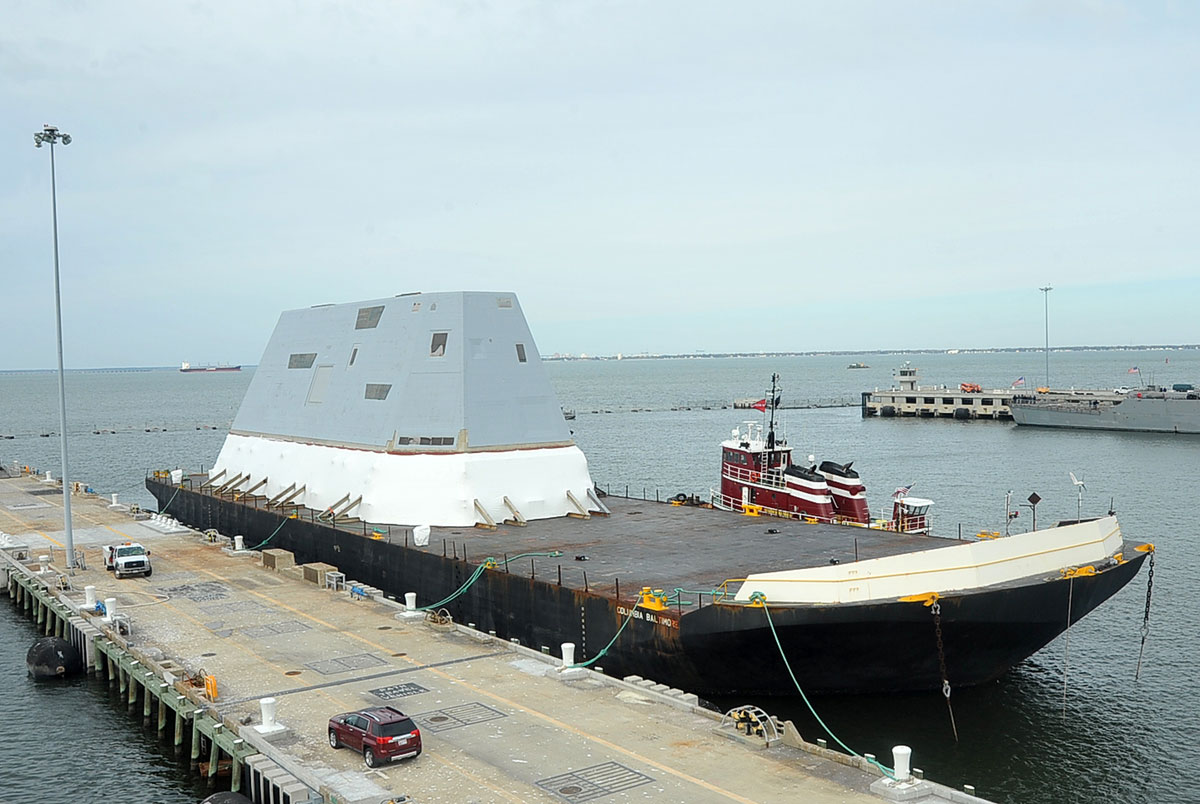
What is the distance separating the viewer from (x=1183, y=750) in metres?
25.7

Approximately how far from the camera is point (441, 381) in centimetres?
4228

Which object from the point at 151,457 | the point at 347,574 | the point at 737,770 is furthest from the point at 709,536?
the point at 151,457

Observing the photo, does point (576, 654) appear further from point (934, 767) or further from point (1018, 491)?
point (1018, 491)

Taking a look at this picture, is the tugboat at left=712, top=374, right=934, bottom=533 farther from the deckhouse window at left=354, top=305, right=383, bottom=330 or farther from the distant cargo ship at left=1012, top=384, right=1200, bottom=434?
the distant cargo ship at left=1012, top=384, right=1200, bottom=434

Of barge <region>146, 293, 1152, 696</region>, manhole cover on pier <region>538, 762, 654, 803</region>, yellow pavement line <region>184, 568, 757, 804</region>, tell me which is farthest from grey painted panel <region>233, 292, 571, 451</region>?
manhole cover on pier <region>538, 762, 654, 803</region>

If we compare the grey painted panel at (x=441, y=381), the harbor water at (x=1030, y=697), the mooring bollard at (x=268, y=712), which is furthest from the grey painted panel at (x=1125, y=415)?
the mooring bollard at (x=268, y=712)

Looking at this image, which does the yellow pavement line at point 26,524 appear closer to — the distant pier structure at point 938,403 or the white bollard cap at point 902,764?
the white bollard cap at point 902,764

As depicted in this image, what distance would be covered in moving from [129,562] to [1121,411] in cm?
10910

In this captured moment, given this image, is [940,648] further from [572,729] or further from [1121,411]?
[1121,411]

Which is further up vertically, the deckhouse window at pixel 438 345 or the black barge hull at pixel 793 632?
the deckhouse window at pixel 438 345

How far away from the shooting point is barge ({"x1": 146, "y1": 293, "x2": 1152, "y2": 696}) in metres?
25.3

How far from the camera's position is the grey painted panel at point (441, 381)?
136 feet

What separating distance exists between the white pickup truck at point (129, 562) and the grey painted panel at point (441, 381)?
956 cm

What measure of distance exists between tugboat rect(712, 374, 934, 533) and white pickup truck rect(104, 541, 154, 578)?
79.6 feet
